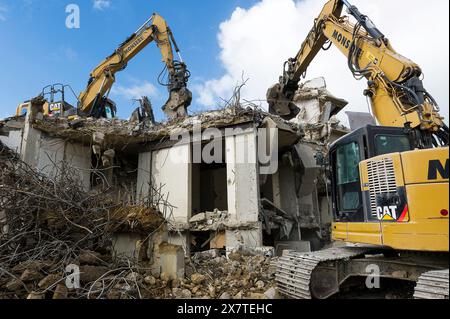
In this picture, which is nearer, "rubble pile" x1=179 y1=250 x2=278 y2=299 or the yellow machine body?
the yellow machine body

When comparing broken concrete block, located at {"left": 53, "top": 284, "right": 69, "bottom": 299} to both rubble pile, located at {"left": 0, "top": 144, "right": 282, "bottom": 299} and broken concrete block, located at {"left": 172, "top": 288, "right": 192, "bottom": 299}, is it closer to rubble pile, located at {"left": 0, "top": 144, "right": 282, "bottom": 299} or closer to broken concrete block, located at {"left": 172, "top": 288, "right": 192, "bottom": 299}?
rubble pile, located at {"left": 0, "top": 144, "right": 282, "bottom": 299}

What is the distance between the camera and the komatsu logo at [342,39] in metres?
6.05

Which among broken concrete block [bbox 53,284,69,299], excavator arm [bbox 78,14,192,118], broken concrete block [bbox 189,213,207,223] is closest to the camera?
broken concrete block [bbox 53,284,69,299]

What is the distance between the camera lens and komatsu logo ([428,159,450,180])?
2.96 meters

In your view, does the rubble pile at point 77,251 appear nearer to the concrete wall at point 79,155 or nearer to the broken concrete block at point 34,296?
the broken concrete block at point 34,296

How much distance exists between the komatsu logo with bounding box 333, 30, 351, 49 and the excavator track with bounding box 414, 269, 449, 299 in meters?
4.40

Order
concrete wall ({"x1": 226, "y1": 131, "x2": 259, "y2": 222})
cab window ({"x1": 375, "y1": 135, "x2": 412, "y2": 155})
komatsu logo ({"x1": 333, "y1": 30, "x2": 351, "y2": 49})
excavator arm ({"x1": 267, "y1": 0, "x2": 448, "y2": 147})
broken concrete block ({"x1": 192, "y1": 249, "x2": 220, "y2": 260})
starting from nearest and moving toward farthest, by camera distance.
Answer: cab window ({"x1": 375, "y1": 135, "x2": 412, "y2": 155})
excavator arm ({"x1": 267, "y1": 0, "x2": 448, "y2": 147})
broken concrete block ({"x1": 192, "y1": 249, "x2": 220, "y2": 260})
komatsu logo ({"x1": 333, "y1": 30, "x2": 351, "y2": 49})
concrete wall ({"x1": 226, "y1": 131, "x2": 259, "y2": 222})

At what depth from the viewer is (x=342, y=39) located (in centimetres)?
624

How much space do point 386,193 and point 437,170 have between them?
0.58 m

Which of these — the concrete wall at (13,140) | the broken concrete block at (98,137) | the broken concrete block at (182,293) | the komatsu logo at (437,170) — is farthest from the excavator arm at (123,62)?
the komatsu logo at (437,170)

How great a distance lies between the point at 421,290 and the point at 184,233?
5.41m

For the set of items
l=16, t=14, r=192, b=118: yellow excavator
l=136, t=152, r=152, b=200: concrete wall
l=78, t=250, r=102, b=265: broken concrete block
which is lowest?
l=78, t=250, r=102, b=265: broken concrete block

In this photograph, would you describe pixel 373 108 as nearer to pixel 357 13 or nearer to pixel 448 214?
pixel 357 13

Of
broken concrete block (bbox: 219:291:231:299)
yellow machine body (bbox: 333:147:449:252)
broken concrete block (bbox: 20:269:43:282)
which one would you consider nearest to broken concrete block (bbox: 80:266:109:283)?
broken concrete block (bbox: 20:269:43:282)
